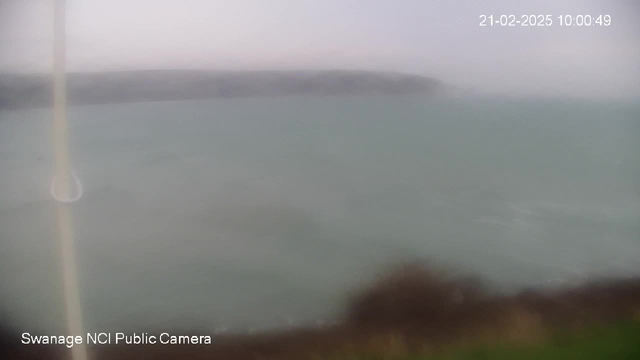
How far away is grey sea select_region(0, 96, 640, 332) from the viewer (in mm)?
975

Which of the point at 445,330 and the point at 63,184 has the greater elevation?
the point at 63,184

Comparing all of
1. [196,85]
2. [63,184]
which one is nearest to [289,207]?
[196,85]

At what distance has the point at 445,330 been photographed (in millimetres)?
971

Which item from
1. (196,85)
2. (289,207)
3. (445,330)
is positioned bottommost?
(445,330)

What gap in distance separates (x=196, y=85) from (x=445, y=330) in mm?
628

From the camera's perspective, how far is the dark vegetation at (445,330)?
3.17 ft

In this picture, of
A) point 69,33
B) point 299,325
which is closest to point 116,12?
point 69,33

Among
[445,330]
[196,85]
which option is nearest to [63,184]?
[196,85]

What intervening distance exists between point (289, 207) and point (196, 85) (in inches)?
10.9

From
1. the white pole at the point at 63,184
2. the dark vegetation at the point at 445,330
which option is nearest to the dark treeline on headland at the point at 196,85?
the white pole at the point at 63,184

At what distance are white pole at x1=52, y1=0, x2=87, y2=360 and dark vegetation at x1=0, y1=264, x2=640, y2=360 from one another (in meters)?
0.06

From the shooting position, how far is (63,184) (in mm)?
972

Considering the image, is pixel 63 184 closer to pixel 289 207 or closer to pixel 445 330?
pixel 289 207

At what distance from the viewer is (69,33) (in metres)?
0.97
